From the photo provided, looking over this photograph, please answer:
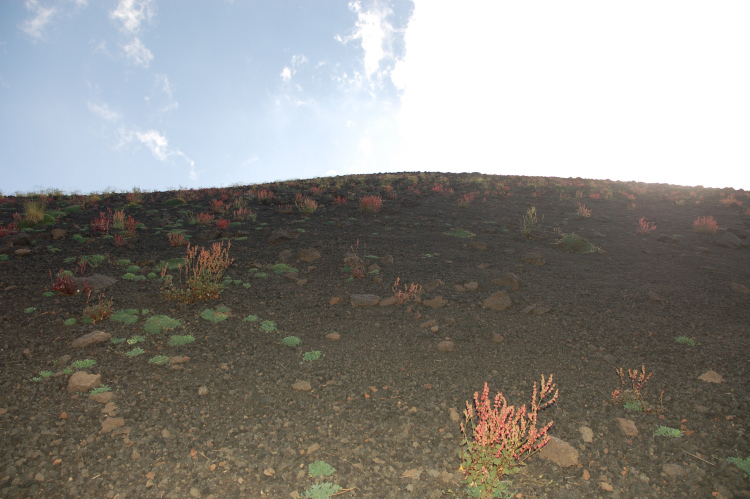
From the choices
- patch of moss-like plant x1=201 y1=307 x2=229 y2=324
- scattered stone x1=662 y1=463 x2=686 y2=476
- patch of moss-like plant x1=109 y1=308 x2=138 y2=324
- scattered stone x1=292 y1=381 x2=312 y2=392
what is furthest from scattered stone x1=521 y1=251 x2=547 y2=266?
patch of moss-like plant x1=109 y1=308 x2=138 y2=324

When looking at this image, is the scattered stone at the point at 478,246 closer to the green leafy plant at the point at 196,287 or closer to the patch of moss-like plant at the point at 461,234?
the patch of moss-like plant at the point at 461,234

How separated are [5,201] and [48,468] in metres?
17.4

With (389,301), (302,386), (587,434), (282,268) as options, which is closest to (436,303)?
(389,301)

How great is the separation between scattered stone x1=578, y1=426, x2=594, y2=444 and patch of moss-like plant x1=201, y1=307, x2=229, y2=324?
193 inches

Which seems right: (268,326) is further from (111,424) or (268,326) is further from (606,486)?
(606,486)

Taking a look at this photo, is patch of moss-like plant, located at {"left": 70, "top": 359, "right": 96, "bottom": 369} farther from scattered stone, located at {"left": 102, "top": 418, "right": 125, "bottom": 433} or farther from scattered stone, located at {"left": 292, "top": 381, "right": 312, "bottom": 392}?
scattered stone, located at {"left": 292, "top": 381, "right": 312, "bottom": 392}

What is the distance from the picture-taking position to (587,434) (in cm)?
358

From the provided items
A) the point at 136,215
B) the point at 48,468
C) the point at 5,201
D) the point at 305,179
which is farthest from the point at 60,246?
the point at 305,179

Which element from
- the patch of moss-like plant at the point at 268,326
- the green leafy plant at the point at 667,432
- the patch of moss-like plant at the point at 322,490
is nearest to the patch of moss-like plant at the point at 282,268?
the patch of moss-like plant at the point at 268,326

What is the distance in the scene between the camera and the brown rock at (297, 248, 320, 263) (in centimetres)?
866

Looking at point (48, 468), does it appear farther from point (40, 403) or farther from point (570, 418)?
point (570, 418)

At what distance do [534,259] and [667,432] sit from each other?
19.0ft

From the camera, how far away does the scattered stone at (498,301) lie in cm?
641

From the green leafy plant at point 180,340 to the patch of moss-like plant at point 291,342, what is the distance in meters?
1.24
